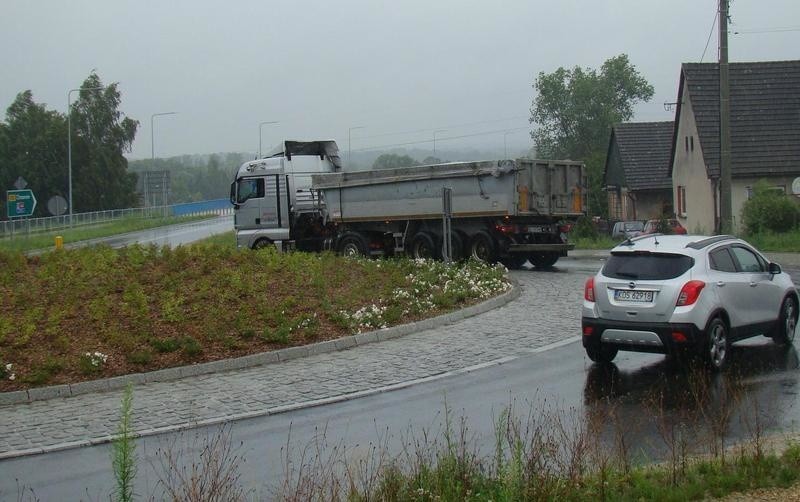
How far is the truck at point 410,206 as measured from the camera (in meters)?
25.5

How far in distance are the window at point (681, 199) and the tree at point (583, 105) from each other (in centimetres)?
4064

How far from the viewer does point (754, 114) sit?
4266 centimetres

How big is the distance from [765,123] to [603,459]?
39.3 meters

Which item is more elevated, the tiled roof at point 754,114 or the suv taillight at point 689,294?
the tiled roof at point 754,114

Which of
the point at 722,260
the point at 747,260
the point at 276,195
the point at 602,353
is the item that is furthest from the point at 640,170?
the point at 602,353

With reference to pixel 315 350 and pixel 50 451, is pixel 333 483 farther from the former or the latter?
pixel 315 350

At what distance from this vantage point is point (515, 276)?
81.8 ft

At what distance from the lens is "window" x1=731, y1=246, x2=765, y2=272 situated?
40.7 ft

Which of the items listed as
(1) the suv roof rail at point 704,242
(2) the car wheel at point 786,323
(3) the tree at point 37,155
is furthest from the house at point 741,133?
(3) the tree at point 37,155

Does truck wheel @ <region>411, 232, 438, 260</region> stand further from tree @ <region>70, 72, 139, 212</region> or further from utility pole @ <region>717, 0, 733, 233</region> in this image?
tree @ <region>70, 72, 139, 212</region>

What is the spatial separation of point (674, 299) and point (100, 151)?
296ft

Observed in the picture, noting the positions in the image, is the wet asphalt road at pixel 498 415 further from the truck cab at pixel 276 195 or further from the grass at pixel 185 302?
the truck cab at pixel 276 195

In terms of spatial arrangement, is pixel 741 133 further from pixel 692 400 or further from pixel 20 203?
pixel 692 400

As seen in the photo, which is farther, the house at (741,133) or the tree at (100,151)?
the tree at (100,151)
